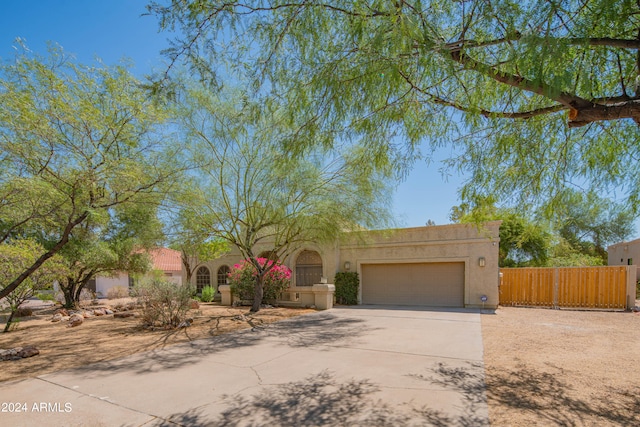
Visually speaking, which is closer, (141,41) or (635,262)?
(141,41)

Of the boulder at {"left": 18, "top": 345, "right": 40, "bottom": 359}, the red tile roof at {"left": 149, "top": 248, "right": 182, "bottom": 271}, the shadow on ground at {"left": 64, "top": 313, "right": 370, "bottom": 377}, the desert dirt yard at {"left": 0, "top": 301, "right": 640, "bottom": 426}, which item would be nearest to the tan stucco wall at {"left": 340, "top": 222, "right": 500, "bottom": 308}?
the desert dirt yard at {"left": 0, "top": 301, "right": 640, "bottom": 426}

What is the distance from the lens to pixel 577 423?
4.03 metres

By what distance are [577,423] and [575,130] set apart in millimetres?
4187

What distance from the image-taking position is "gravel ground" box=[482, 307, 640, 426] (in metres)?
4.27

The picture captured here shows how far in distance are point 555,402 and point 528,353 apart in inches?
119

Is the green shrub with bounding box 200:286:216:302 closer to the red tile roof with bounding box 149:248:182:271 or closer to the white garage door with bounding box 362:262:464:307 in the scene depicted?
the white garage door with bounding box 362:262:464:307

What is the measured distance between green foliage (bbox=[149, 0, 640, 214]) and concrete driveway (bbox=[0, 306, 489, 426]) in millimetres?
3198

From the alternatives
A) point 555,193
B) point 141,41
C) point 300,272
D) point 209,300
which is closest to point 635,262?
point 300,272

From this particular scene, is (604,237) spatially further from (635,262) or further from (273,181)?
(273,181)

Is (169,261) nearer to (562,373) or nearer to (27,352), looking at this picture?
(27,352)

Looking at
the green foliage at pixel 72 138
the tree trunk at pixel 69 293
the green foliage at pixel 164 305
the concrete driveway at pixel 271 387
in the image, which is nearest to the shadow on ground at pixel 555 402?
the concrete driveway at pixel 271 387

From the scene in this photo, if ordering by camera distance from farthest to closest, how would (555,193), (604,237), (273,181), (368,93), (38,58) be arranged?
(604,237) < (273,181) < (38,58) < (555,193) < (368,93)

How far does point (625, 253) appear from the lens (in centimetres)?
2730

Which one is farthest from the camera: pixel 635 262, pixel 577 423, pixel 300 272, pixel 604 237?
pixel 604 237
